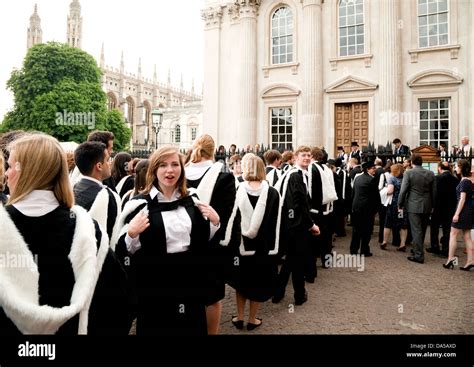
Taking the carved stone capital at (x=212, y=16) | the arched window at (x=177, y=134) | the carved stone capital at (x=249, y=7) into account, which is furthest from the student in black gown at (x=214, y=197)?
the arched window at (x=177, y=134)

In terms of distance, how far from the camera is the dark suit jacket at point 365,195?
8781 millimetres

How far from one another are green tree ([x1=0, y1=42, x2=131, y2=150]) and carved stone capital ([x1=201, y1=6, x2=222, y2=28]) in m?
16.8

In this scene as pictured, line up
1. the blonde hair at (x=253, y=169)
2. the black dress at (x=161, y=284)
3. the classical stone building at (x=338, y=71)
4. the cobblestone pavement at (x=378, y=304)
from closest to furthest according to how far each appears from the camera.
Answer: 1. the black dress at (x=161, y=284)
2. the cobblestone pavement at (x=378, y=304)
3. the blonde hair at (x=253, y=169)
4. the classical stone building at (x=338, y=71)

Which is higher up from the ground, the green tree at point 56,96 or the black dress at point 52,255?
the green tree at point 56,96

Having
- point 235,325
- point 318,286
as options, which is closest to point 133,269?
point 235,325

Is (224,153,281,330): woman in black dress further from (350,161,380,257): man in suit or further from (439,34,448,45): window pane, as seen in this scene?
(439,34,448,45): window pane

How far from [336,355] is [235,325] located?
197 centimetres

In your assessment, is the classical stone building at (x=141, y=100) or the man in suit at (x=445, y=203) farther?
the classical stone building at (x=141, y=100)

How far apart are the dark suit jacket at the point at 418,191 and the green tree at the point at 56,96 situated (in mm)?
30866

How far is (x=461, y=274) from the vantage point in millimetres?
7137

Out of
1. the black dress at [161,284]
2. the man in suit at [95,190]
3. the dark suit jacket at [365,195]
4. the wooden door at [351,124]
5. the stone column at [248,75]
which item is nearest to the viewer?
the black dress at [161,284]

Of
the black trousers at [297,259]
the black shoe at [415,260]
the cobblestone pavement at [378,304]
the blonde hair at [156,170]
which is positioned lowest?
the cobblestone pavement at [378,304]

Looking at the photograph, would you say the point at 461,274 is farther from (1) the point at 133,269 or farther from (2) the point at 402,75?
(2) the point at 402,75

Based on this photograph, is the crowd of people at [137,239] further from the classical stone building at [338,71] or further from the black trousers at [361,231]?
the classical stone building at [338,71]
